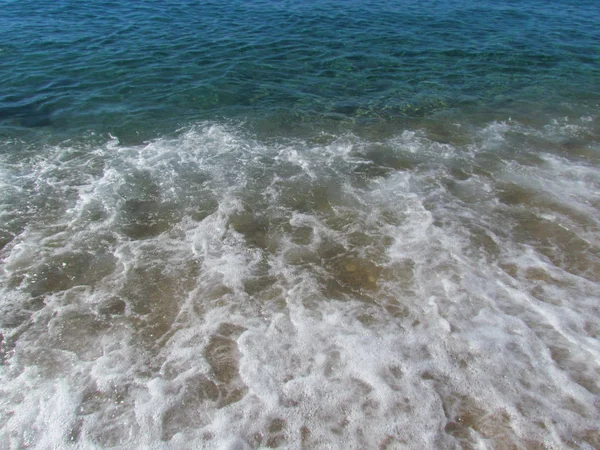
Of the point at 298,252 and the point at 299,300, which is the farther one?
the point at 298,252

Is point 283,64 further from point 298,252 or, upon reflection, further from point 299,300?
point 299,300

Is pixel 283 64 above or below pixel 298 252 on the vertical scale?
above

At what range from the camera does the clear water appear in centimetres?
638

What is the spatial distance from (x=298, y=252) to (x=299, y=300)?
57.1 inches

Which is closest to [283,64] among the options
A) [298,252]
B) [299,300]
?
[298,252]

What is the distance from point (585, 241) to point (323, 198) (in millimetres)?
6454

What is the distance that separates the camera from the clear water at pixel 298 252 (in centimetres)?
638


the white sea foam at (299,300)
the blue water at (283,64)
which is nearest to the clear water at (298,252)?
the white sea foam at (299,300)

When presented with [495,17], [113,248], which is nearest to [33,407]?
[113,248]

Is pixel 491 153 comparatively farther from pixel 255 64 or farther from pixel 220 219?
pixel 255 64

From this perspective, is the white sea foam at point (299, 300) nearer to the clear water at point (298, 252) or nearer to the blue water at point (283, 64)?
the clear water at point (298, 252)

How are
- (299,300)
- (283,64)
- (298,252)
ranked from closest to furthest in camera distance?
(299,300), (298,252), (283,64)

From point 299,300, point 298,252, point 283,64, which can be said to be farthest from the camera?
point 283,64

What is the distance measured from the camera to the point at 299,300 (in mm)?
8148
